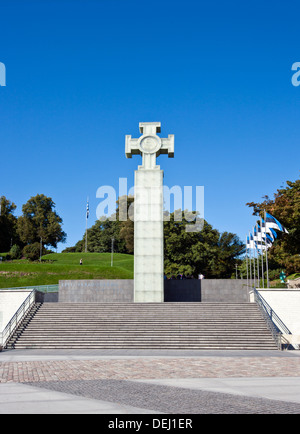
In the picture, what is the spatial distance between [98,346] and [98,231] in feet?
277

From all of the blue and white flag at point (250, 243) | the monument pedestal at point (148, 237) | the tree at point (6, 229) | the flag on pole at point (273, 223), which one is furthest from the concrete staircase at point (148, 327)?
the tree at point (6, 229)

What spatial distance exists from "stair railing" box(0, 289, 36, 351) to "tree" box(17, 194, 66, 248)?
5845 centimetres

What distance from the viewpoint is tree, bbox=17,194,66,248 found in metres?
88.4

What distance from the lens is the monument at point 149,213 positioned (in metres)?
33.7

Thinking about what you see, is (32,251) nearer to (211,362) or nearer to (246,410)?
(211,362)

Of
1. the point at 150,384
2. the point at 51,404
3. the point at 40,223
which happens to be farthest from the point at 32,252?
the point at 51,404

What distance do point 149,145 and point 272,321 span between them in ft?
56.9

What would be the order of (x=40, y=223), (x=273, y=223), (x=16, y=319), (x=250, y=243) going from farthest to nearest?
(x=40, y=223)
(x=250, y=243)
(x=273, y=223)
(x=16, y=319)

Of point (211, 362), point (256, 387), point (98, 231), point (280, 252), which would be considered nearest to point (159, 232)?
point (280, 252)

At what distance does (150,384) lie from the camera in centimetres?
1194

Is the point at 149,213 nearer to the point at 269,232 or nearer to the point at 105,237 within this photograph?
the point at 269,232

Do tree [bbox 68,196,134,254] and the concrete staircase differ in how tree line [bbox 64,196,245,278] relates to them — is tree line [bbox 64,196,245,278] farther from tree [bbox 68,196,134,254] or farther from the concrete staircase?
tree [bbox 68,196,134,254]

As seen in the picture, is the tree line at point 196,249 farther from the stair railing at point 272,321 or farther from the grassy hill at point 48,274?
the stair railing at point 272,321

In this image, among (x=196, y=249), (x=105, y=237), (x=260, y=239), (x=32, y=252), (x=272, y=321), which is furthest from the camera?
(x=105, y=237)
